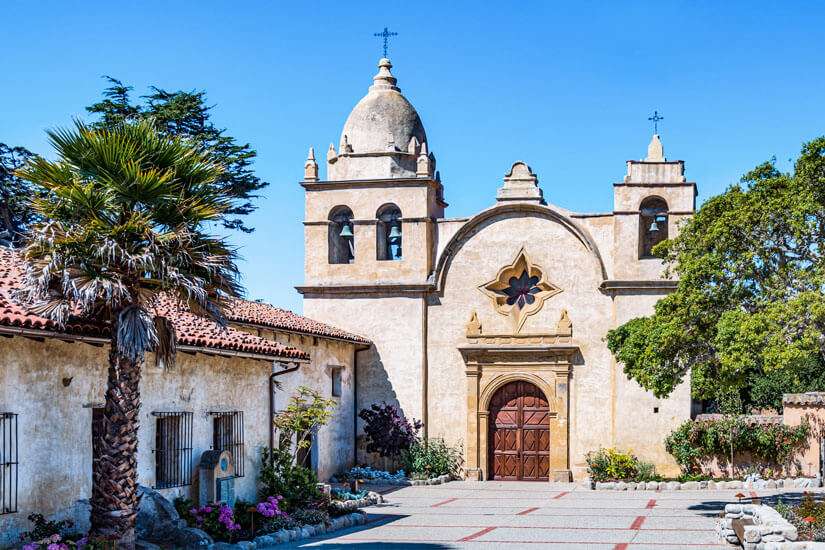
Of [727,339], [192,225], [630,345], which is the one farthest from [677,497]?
[192,225]

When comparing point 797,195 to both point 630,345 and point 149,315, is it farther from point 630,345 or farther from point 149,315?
point 149,315

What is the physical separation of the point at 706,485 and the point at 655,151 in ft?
31.8

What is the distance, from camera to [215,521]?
1655cm

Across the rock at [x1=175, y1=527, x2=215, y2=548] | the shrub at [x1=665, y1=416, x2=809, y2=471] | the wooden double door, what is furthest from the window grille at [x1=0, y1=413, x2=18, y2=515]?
the shrub at [x1=665, y1=416, x2=809, y2=471]

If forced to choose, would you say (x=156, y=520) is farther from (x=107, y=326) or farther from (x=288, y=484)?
(x=288, y=484)

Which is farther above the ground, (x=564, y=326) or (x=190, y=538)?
(x=564, y=326)

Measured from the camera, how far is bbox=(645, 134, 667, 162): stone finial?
98.0 feet

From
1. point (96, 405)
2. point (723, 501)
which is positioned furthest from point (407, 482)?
point (96, 405)

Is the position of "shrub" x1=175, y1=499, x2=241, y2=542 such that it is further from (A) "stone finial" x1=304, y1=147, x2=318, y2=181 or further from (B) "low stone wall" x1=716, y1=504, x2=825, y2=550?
(A) "stone finial" x1=304, y1=147, x2=318, y2=181

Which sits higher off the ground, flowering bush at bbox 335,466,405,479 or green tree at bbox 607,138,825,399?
green tree at bbox 607,138,825,399

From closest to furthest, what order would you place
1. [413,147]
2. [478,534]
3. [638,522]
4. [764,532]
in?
[764,532] → [478,534] → [638,522] → [413,147]

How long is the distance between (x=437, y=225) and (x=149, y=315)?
18.1 metres

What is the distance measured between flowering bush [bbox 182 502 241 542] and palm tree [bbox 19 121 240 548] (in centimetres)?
299

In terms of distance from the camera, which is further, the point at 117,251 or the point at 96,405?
the point at 96,405
